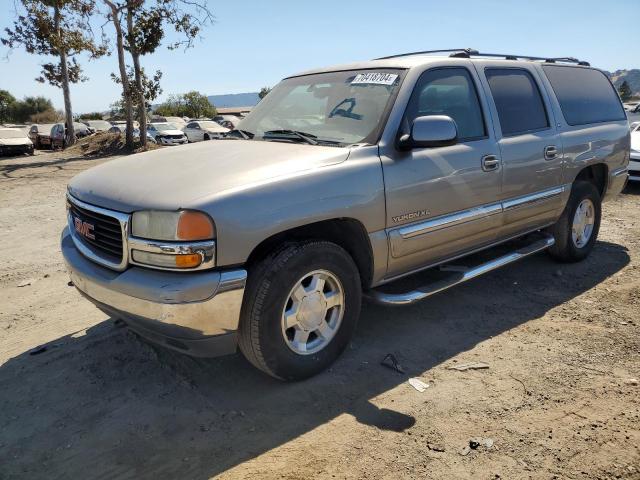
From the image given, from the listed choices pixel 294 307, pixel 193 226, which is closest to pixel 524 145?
pixel 294 307

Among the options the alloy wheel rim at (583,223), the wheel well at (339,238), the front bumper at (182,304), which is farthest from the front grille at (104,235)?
the alloy wheel rim at (583,223)

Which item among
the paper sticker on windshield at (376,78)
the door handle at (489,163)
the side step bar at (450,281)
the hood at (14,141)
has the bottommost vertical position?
the side step bar at (450,281)

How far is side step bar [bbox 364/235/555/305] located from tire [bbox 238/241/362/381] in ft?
0.82

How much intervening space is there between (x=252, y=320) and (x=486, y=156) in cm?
225

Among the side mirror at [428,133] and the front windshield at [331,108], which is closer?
the side mirror at [428,133]

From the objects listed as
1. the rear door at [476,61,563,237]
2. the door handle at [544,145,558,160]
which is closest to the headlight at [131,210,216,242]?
the rear door at [476,61,563,237]

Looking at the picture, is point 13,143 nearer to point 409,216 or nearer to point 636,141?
point 636,141

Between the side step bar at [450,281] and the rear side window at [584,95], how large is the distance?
122 cm

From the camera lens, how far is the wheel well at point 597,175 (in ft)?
17.7

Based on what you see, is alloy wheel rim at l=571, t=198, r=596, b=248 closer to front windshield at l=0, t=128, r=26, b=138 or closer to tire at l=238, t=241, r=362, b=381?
tire at l=238, t=241, r=362, b=381

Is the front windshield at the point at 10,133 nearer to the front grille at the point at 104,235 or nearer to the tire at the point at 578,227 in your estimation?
the front grille at the point at 104,235

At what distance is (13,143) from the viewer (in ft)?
68.8

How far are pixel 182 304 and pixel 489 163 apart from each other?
2.58 metres

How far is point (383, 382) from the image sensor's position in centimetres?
324
